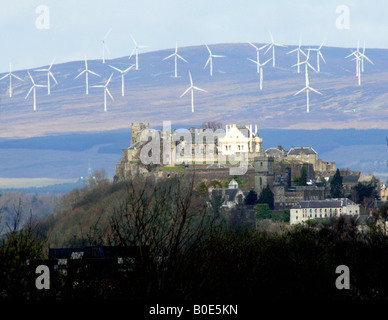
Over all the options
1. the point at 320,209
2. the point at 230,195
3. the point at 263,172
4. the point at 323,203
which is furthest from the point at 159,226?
the point at 263,172

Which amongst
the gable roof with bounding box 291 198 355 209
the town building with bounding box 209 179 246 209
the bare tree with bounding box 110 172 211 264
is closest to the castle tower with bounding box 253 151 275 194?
the town building with bounding box 209 179 246 209

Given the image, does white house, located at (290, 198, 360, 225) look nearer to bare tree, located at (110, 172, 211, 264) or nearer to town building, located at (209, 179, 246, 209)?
town building, located at (209, 179, 246, 209)

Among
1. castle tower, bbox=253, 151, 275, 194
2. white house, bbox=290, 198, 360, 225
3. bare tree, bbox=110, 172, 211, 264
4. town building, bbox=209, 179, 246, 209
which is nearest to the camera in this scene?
bare tree, bbox=110, 172, 211, 264

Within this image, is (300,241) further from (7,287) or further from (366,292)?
(7,287)

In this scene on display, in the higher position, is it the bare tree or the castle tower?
the castle tower

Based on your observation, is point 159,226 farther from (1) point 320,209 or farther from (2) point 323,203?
(2) point 323,203

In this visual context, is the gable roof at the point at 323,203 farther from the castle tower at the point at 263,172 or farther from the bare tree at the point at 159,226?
the bare tree at the point at 159,226
